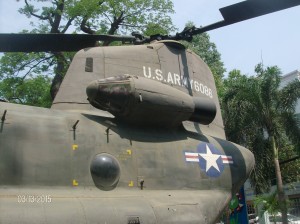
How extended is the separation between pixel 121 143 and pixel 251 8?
294 centimetres

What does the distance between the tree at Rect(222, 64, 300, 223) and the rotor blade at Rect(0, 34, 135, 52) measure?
13.3 m

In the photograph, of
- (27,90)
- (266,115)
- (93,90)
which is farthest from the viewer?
(27,90)

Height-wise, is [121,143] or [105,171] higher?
[121,143]

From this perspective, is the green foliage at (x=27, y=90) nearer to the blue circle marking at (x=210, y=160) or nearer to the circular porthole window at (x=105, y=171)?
the blue circle marking at (x=210, y=160)

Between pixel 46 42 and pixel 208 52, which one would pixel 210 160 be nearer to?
pixel 46 42

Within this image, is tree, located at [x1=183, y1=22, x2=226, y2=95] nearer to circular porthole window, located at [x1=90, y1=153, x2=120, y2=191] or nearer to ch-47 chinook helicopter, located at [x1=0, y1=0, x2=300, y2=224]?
ch-47 chinook helicopter, located at [x1=0, y1=0, x2=300, y2=224]

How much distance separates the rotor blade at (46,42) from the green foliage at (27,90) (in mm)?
14242

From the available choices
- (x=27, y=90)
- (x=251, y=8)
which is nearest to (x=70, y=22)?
(x=27, y=90)

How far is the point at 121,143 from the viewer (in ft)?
18.7

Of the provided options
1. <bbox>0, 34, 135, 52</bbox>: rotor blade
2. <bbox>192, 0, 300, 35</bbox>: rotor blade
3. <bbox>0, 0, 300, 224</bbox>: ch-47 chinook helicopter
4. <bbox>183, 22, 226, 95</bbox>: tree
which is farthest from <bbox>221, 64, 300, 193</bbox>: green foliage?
<bbox>0, 34, 135, 52</bbox>: rotor blade

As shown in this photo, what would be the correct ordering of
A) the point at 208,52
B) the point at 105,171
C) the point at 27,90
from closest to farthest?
the point at 105,171
the point at 27,90
the point at 208,52

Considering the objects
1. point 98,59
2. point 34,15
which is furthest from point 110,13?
point 98,59

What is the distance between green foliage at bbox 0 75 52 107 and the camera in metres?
20.5

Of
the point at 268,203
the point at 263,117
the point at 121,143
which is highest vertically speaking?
the point at 263,117
